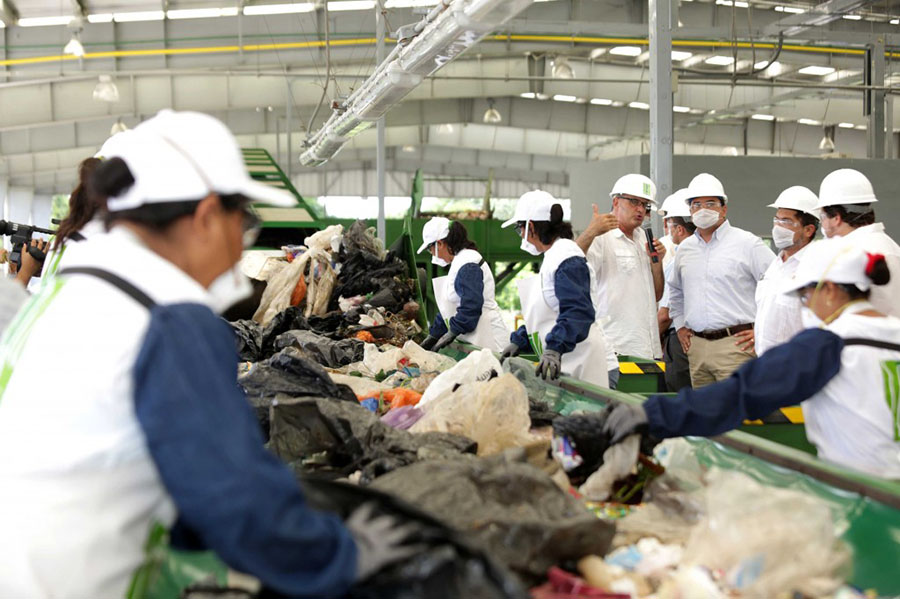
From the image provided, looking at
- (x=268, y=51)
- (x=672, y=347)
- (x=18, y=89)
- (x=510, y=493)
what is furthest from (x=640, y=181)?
(x=18, y=89)

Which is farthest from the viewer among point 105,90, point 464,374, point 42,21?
point 42,21

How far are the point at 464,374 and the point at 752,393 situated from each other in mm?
1369

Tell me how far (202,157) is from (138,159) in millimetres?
99

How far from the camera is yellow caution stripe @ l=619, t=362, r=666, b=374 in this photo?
4902 millimetres

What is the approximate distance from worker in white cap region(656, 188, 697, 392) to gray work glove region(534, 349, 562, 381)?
5.48ft

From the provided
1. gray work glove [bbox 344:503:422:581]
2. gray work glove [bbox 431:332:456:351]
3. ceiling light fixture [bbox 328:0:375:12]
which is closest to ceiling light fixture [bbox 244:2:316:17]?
ceiling light fixture [bbox 328:0:375:12]

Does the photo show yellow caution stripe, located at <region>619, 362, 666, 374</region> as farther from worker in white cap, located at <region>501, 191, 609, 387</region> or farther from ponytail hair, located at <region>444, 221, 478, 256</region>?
ponytail hair, located at <region>444, 221, 478, 256</region>

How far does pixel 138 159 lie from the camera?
137 centimetres

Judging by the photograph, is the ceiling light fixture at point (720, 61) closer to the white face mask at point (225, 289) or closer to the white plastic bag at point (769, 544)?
the white plastic bag at point (769, 544)

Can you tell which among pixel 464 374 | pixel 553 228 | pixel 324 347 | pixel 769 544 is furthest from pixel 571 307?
pixel 769 544

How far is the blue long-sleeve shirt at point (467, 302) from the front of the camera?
17.9ft

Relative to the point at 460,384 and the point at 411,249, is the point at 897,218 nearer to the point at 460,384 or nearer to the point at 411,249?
the point at 411,249

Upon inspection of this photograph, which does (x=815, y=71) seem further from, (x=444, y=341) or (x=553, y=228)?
(x=553, y=228)

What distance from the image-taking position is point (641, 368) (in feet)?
16.4
